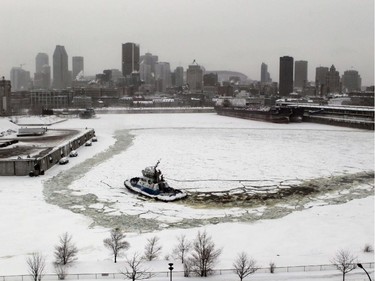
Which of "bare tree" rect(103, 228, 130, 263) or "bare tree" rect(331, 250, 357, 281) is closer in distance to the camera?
"bare tree" rect(331, 250, 357, 281)

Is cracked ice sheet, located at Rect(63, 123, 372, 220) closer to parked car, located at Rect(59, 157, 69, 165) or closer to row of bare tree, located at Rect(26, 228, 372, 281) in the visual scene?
parked car, located at Rect(59, 157, 69, 165)

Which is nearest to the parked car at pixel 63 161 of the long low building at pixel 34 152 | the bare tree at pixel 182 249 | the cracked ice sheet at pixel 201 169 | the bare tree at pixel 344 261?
the long low building at pixel 34 152

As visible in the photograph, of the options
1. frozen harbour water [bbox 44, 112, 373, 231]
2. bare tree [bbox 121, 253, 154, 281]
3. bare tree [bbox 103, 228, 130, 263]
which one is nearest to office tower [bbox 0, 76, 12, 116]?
frozen harbour water [bbox 44, 112, 373, 231]

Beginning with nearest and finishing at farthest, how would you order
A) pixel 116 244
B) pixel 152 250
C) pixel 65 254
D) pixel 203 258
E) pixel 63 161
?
pixel 203 258 → pixel 65 254 → pixel 116 244 → pixel 152 250 → pixel 63 161

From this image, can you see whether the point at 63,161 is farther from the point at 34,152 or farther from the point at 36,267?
the point at 36,267

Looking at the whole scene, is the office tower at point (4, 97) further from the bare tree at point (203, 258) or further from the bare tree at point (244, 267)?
the bare tree at point (244, 267)

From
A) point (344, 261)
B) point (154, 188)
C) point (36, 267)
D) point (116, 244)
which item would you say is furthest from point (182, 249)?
point (154, 188)
